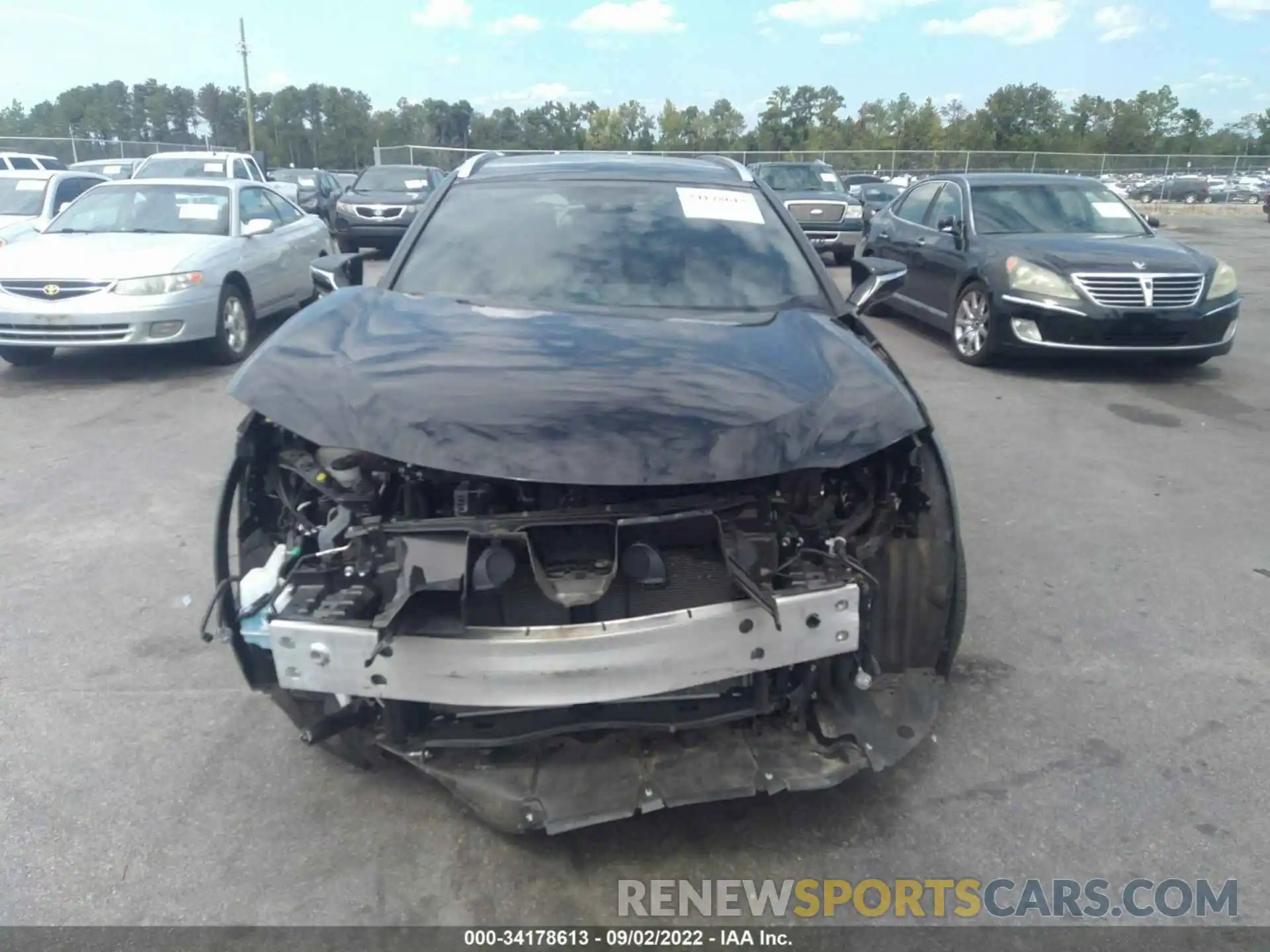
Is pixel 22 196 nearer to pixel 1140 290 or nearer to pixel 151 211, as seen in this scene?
pixel 151 211

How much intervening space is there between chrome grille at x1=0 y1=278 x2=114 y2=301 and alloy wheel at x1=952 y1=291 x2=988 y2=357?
7.24 m

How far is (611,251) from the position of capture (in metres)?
3.89

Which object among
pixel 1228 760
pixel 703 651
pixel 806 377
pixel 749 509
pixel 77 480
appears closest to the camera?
pixel 703 651

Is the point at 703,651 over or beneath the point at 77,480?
over

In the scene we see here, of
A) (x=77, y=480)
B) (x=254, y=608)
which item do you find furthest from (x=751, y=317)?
(x=77, y=480)

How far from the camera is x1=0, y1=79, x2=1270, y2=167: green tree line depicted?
59969mm

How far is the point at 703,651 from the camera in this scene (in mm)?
2441

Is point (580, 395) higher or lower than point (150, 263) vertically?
higher

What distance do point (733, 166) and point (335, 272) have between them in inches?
77.8

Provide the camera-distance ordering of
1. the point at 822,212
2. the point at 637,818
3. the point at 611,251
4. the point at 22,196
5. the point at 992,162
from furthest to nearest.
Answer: the point at 992,162, the point at 822,212, the point at 22,196, the point at 611,251, the point at 637,818

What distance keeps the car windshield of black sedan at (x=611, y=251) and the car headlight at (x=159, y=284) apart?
4678mm

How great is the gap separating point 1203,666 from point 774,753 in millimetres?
2049

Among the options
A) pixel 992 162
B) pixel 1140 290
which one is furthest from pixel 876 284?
pixel 992 162

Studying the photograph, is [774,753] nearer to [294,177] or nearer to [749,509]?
[749,509]
